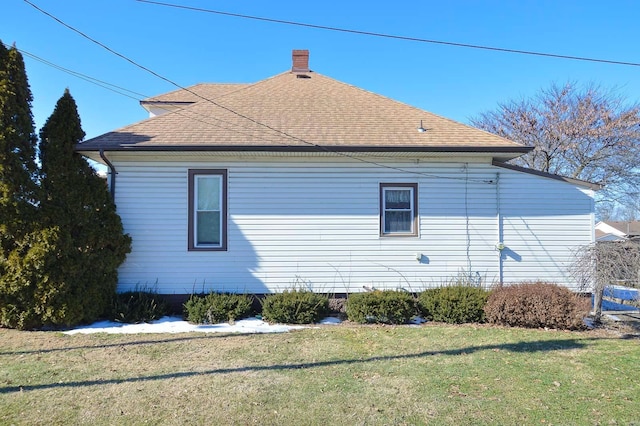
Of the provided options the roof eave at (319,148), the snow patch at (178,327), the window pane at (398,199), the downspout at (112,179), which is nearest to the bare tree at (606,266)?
the roof eave at (319,148)

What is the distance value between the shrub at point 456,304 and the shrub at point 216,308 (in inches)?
141

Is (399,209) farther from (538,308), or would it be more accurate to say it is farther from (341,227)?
(538,308)

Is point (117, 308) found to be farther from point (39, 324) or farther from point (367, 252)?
point (367, 252)

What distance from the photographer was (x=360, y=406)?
425cm

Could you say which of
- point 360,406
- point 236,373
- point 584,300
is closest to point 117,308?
point 236,373

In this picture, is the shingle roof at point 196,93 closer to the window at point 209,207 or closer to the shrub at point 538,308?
the window at point 209,207

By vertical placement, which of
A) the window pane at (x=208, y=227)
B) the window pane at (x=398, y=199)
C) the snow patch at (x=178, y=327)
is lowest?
the snow patch at (x=178, y=327)

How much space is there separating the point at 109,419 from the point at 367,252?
615 cm

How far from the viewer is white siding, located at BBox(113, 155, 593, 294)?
29.2 feet

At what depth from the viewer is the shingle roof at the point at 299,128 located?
873 cm

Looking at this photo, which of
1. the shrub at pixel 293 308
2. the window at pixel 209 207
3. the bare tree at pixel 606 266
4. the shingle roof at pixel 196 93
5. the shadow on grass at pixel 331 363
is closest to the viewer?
the shadow on grass at pixel 331 363

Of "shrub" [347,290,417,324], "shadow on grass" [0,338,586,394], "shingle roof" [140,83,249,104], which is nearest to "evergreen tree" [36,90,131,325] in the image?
"shadow on grass" [0,338,586,394]

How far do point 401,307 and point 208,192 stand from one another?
464cm

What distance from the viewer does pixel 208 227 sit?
357 inches
